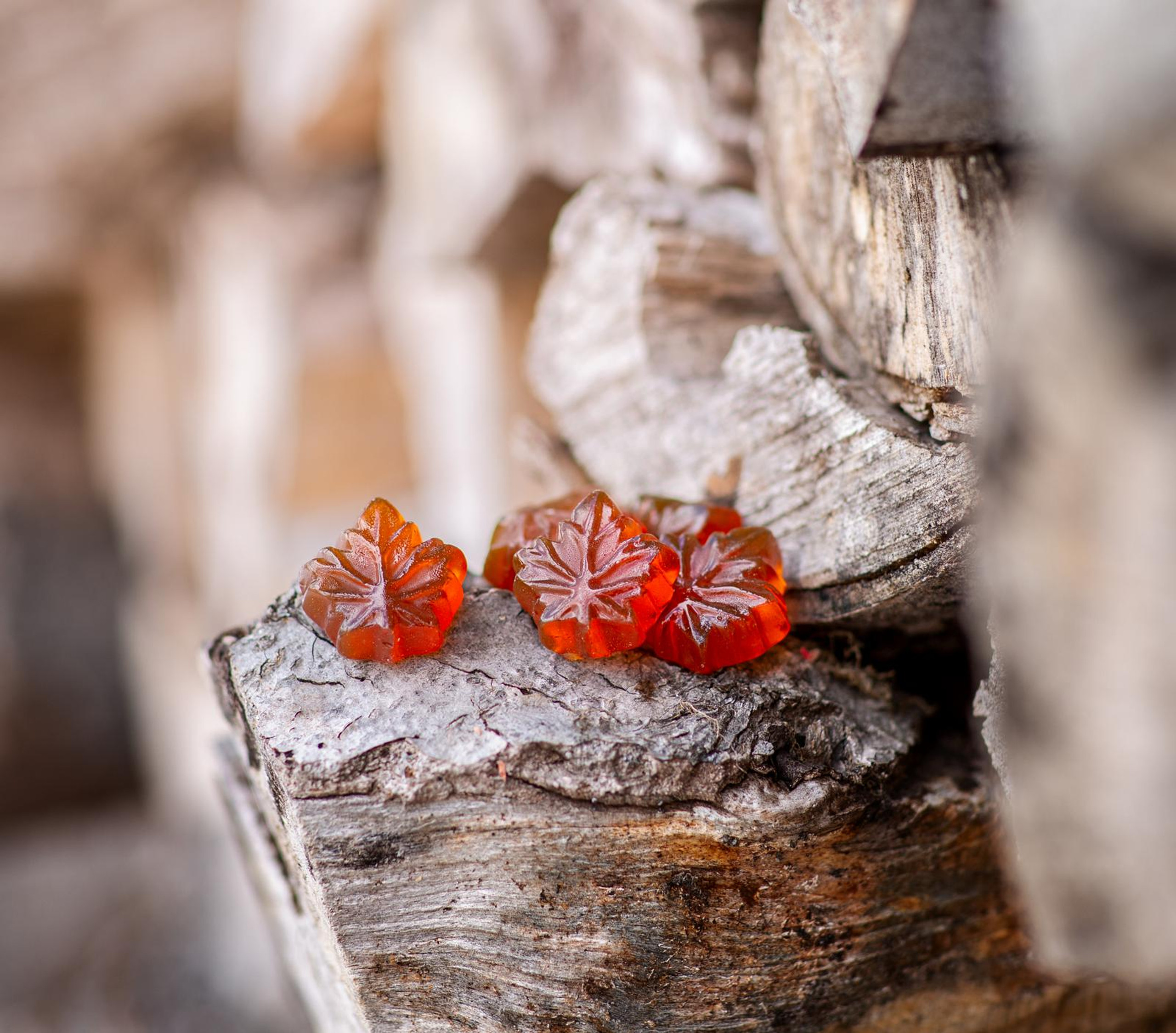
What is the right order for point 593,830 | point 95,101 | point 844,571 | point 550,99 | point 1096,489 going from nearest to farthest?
point 1096,489 → point 593,830 → point 844,571 → point 550,99 → point 95,101

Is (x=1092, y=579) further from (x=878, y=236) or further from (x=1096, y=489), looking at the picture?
(x=878, y=236)

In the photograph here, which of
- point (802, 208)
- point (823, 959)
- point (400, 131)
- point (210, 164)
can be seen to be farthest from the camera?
point (210, 164)

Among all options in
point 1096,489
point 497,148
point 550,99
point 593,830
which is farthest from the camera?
point 497,148

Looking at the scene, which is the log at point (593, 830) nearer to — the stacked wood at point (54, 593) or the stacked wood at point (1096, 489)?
the stacked wood at point (1096, 489)

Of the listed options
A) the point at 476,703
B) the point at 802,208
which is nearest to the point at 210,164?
the point at 802,208

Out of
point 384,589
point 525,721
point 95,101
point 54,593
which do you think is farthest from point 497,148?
point 54,593

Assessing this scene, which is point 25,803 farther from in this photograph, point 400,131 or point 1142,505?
point 1142,505
